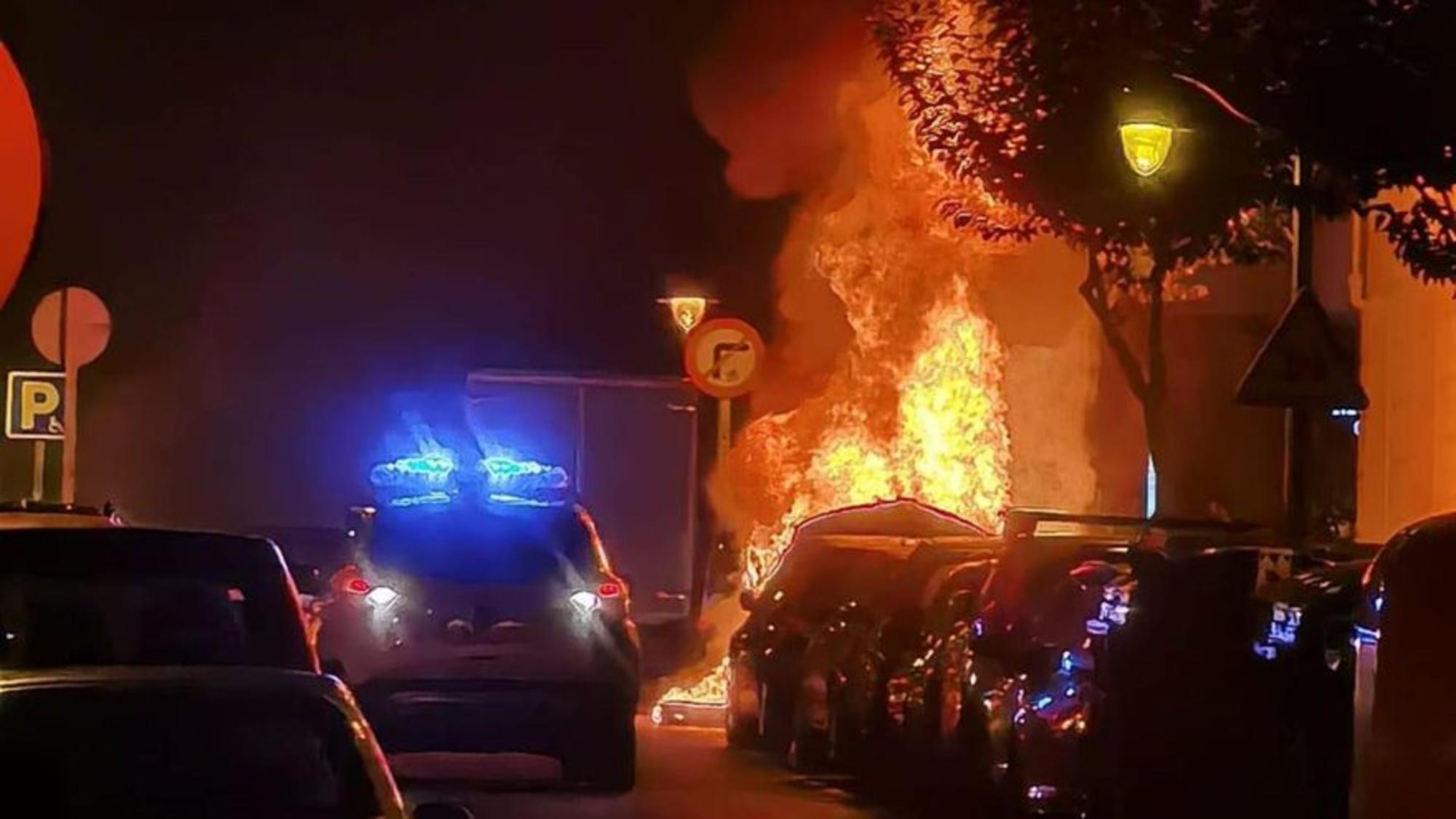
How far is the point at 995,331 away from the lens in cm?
3506

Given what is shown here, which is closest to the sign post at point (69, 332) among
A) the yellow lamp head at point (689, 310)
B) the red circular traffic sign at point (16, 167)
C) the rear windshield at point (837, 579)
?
the rear windshield at point (837, 579)

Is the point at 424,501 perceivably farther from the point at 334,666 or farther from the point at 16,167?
the point at 16,167

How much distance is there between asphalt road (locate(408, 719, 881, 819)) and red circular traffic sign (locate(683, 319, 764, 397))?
413 cm

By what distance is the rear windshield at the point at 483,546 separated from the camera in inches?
618

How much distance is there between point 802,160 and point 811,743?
744 inches

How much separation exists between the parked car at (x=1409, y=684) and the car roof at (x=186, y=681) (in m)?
3.07

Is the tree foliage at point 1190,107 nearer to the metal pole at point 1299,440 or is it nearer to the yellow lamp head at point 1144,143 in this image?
the yellow lamp head at point 1144,143

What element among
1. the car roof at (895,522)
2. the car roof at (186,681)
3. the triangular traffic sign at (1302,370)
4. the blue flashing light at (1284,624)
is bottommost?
the car roof at (895,522)

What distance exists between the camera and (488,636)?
1552 centimetres

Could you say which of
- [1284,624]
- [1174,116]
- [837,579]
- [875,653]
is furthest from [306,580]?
[1284,624]

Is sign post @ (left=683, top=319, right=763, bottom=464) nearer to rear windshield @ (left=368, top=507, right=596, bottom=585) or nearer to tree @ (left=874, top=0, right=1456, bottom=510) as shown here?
tree @ (left=874, top=0, right=1456, bottom=510)

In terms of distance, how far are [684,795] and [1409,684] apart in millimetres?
8878

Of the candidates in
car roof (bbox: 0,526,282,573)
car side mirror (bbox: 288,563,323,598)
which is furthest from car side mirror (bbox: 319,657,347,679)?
car roof (bbox: 0,526,282,573)

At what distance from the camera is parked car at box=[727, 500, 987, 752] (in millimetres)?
18969
